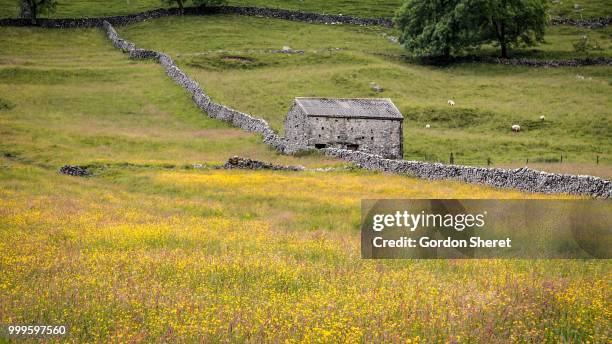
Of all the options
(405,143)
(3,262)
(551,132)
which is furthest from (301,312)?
(551,132)

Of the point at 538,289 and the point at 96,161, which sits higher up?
the point at 538,289

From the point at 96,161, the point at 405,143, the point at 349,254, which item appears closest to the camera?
the point at 349,254

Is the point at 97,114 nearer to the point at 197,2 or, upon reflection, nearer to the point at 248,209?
the point at 248,209

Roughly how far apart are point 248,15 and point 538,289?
9093cm

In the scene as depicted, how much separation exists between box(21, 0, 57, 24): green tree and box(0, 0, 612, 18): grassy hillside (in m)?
3.90

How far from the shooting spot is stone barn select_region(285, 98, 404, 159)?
46.5 metres

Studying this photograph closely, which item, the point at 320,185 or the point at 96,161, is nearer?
the point at 320,185

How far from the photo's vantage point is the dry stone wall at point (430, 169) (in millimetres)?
25666

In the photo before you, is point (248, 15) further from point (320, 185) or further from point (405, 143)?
point (320, 185)

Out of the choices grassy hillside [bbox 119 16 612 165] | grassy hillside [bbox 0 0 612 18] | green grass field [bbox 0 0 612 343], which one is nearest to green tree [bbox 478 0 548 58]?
grassy hillside [bbox 119 16 612 165]

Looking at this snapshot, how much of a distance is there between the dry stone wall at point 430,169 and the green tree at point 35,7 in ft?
123

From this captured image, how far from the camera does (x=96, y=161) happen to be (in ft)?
125

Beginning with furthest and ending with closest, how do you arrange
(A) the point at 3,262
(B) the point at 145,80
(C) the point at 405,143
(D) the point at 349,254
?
1. (B) the point at 145,80
2. (C) the point at 405,143
3. (D) the point at 349,254
4. (A) the point at 3,262

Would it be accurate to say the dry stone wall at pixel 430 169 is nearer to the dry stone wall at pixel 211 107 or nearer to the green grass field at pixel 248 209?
the dry stone wall at pixel 211 107
